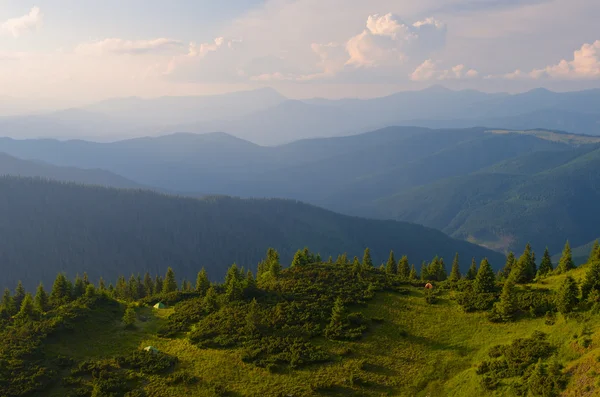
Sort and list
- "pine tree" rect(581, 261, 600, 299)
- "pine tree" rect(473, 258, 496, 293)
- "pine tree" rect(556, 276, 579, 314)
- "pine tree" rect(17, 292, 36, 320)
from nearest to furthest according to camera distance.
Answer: "pine tree" rect(556, 276, 579, 314) → "pine tree" rect(581, 261, 600, 299) → "pine tree" rect(17, 292, 36, 320) → "pine tree" rect(473, 258, 496, 293)

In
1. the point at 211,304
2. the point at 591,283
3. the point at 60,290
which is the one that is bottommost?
the point at 211,304

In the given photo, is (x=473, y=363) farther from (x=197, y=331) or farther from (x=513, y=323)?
(x=197, y=331)

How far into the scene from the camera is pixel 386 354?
168 ft

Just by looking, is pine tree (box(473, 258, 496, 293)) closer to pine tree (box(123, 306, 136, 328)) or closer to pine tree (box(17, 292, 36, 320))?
pine tree (box(123, 306, 136, 328))

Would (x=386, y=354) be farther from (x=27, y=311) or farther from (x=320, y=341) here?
(x=27, y=311)

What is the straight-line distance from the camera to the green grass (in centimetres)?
4338

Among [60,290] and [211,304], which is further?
[60,290]

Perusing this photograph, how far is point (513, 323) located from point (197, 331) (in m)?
45.7

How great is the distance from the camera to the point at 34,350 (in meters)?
51.2

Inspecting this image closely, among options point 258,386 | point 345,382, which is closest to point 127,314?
point 258,386

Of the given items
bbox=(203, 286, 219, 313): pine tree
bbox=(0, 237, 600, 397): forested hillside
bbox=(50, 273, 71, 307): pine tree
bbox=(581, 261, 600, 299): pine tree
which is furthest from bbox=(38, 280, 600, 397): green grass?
bbox=(50, 273, 71, 307): pine tree

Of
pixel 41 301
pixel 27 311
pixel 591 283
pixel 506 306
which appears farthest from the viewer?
pixel 41 301

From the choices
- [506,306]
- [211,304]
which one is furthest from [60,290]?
[506,306]

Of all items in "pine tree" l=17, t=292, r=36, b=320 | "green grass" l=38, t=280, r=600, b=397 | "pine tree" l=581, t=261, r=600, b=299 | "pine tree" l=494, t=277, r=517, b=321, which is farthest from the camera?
"pine tree" l=17, t=292, r=36, b=320
